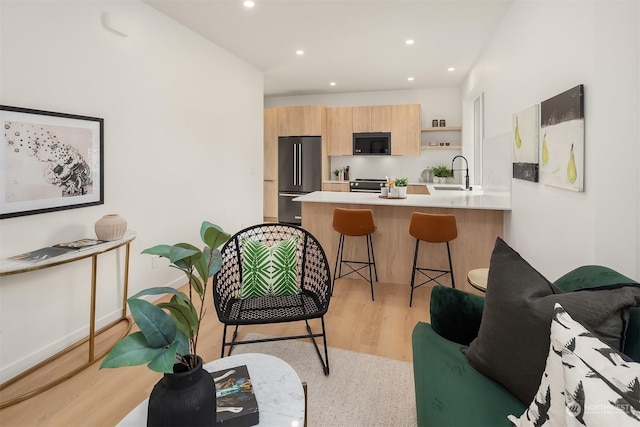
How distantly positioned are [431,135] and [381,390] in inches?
221

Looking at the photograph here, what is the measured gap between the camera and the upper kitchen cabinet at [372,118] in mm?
6535

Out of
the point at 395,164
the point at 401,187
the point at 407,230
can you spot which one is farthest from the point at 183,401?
the point at 395,164

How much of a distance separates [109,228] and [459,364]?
232 centimetres

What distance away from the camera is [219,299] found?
2.11 m

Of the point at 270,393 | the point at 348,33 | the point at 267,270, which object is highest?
the point at 348,33

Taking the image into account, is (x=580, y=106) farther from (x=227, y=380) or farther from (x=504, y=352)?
(x=227, y=380)

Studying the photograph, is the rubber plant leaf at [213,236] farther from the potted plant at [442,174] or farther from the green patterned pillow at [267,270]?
the potted plant at [442,174]

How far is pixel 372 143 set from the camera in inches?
261

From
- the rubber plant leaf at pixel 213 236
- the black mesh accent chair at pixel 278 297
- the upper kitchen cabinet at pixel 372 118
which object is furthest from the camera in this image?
the upper kitchen cabinet at pixel 372 118

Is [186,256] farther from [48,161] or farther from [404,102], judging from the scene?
[404,102]

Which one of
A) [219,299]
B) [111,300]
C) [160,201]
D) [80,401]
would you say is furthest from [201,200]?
[80,401]

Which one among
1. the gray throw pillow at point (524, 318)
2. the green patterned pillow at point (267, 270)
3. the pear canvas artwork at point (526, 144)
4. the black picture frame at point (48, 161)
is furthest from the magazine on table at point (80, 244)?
the pear canvas artwork at point (526, 144)

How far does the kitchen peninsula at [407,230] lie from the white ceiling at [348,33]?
5.77ft

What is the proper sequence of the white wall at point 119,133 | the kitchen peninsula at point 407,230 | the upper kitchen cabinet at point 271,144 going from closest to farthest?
the white wall at point 119,133 → the kitchen peninsula at point 407,230 → the upper kitchen cabinet at point 271,144
